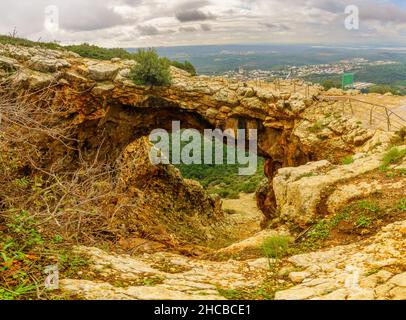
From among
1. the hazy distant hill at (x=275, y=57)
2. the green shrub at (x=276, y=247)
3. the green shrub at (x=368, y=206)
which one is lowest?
the green shrub at (x=276, y=247)

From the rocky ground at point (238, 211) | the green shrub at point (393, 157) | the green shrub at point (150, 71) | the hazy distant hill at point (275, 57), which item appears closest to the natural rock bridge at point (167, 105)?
the rocky ground at point (238, 211)

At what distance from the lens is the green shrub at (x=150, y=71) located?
19375 mm

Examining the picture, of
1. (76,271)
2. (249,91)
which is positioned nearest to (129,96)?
(249,91)

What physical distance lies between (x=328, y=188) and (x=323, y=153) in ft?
20.6

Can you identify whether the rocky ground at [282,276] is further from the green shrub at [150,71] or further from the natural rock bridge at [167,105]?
the green shrub at [150,71]

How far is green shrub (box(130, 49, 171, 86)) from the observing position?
63.6 feet

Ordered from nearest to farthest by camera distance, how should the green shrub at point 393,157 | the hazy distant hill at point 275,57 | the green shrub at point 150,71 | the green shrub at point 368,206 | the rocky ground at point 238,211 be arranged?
the rocky ground at point 238,211
the green shrub at point 368,206
the green shrub at point 393,157
the green shrub at point 150,71
the hazy distant hill at point 275,57

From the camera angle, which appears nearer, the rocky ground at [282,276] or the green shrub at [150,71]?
the rocky ground at [282,276]

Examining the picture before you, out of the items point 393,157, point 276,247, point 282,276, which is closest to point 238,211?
point 393,157

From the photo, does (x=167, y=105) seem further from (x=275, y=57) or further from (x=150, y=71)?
(x=275, y=57)

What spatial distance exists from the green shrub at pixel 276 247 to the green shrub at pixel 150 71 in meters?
13.4

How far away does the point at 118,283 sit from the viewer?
5.51 metres

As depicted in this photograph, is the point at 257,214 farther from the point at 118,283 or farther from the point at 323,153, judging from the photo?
the point at 118,283

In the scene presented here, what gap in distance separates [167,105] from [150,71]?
206 centimetres
